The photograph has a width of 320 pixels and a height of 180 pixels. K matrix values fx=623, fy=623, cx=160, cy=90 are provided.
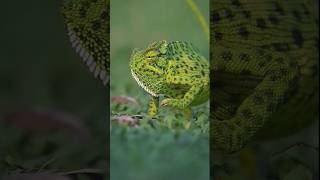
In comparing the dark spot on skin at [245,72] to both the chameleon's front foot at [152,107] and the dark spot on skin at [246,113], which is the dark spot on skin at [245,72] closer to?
the dark spot on skin at [246,113]

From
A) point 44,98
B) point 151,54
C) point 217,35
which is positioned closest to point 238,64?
point 217,35

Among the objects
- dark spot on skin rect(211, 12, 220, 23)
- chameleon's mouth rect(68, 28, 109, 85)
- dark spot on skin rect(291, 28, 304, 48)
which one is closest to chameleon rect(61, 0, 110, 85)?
chameleon's mouth rect(68, 28, 109, 85)

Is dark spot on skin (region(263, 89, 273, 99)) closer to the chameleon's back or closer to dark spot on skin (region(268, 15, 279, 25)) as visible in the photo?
the chameleon's back

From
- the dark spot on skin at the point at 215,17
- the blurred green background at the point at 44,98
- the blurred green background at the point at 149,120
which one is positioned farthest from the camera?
the dark spot on skin at the point at 215,17

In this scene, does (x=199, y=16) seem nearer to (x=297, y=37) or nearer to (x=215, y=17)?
(x=215, y=17)

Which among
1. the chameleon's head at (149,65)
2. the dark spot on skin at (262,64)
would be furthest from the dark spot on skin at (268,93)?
the chameleon's head at (149,65)

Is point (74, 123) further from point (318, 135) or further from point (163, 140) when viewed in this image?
point (318, 135)
